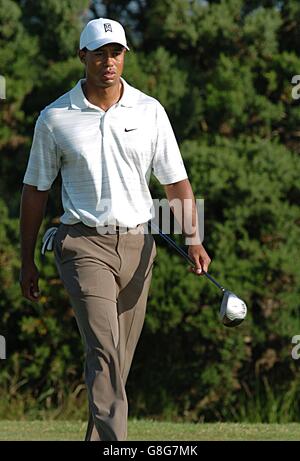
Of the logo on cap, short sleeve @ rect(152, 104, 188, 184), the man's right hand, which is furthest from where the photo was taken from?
the man's right hand

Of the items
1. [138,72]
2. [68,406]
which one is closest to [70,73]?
[138,72]

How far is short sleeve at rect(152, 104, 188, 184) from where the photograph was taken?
19.0 feet

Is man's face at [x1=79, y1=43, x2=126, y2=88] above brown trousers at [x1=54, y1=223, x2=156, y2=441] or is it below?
above

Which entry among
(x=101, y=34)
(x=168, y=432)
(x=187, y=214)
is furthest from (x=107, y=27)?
(x=168, y=432)

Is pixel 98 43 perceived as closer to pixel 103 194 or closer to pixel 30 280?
pixel 103 194

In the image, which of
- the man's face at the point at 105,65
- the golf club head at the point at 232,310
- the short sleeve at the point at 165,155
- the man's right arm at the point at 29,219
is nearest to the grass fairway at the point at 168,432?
the golf club head at the point at 232,310

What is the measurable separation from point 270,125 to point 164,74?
1.36 meters

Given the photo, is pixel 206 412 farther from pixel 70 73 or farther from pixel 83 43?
pixel 83 43

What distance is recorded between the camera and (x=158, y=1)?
13.1m

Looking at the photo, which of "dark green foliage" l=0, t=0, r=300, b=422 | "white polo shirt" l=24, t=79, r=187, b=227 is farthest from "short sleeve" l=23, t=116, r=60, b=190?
"dark green foliage" l=0, t=0, r=300, b=422

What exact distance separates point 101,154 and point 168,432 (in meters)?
2.88

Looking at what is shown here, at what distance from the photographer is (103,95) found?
571 cm

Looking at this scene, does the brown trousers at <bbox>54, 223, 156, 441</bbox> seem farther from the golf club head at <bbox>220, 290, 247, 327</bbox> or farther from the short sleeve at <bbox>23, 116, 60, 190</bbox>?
the golf club head at <bbox>220, 290, 247, 327</bbox>

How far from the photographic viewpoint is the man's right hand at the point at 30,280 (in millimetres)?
5926
